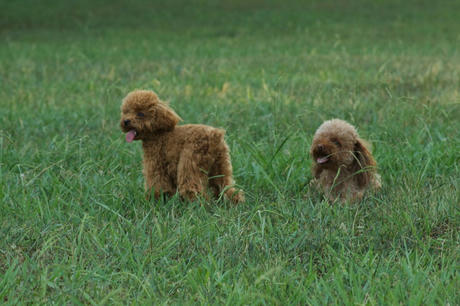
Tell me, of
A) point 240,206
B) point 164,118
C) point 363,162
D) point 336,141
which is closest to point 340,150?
point 336,141

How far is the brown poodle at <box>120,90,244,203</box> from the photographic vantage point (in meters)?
3.68

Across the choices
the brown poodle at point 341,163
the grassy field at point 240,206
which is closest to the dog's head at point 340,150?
the brown poodle at point 341,163

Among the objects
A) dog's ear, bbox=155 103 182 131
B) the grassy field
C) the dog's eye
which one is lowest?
the grassy field

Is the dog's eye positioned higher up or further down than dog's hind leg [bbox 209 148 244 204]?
higher up

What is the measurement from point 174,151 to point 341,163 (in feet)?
3.38

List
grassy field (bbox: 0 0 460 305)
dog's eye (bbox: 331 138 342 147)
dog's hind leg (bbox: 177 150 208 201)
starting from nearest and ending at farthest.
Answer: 1. grassy field (bbox: 0 0 460 305)
2. dog's hind leg (bbox: 177 150 208 201)
3. dog's eye (bbox: 331 138 342 147)

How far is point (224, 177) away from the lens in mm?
3855

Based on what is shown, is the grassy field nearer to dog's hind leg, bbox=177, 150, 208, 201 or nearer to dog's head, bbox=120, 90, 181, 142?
dog's hind leg, bbox=177, 150, 208, 201

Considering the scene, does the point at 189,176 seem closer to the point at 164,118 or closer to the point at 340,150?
the point at 164,118

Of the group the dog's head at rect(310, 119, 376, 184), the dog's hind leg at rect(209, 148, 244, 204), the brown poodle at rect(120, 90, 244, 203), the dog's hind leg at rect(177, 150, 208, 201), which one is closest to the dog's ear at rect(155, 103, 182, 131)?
the brown poodle at rect(120, 90, 244, 203)

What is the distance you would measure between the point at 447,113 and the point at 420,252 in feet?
9.93

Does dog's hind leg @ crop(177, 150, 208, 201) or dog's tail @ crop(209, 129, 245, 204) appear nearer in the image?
dog's hind leg @ crop(177, 150, 208, 201)

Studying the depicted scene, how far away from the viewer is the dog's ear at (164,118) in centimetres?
374

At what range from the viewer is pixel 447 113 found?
5.78 meters
